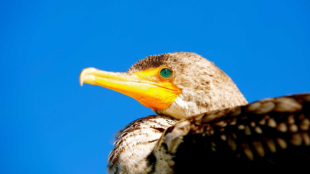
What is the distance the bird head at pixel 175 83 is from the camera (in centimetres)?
296

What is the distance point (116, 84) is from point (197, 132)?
1269 millimetres

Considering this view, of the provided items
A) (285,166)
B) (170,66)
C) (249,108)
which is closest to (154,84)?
(170,66)

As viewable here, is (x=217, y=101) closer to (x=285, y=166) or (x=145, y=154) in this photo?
(x=145, y=154)

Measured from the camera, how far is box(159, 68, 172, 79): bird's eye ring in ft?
10.5

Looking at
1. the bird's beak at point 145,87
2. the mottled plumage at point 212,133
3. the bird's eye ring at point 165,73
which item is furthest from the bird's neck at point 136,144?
the bird's eye ring at point 165,73

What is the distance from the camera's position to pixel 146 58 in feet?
10.9

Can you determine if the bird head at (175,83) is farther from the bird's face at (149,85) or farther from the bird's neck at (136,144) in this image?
the bird's neck at (136,144)

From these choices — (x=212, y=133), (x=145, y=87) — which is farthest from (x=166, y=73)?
(x=212, y=133)

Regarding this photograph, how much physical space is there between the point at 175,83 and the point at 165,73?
6.2 inches

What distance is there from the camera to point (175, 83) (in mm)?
3150

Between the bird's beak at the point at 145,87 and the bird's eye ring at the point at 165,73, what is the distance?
0.18ft

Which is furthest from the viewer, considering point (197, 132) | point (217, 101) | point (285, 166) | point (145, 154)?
point (217, 101)

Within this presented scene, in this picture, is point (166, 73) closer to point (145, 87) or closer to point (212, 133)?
point (145, 87)

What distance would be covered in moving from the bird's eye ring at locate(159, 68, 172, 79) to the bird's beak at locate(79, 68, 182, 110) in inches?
2.1
